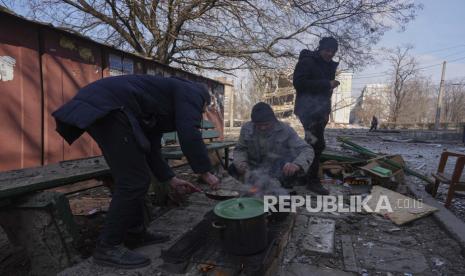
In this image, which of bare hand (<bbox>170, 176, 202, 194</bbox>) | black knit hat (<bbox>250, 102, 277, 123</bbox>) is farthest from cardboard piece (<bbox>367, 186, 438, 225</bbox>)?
bare hand (<bbox>170, 176, 202, 194</bbox>)

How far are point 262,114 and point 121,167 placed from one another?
2.05 metres

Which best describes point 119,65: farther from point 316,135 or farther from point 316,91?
point 316,135

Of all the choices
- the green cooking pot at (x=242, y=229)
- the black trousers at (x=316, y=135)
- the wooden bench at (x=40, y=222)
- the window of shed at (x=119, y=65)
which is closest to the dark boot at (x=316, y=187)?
the black trousers at (x=316, y=135)

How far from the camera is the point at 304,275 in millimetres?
2721

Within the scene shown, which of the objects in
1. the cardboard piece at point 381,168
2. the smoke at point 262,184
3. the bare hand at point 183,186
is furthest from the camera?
the cardboard piece at point 381,168

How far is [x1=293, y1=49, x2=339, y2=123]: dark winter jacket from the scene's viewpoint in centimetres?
Answer: 492

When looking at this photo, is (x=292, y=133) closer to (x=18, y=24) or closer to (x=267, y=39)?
(x=18, y=24)

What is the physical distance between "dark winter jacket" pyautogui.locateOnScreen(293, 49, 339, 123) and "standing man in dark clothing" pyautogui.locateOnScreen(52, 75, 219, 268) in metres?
2.53

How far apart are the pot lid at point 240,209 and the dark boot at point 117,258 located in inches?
27.6

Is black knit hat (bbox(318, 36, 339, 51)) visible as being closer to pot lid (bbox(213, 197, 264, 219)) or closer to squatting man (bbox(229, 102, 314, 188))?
squatting man (bbox(229, 102, 314, 188))

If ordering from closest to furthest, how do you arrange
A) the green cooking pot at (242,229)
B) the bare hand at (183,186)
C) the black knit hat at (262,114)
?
1. the green cooking pot at (242,229)
2. the bare hand at (183,186)
3. the black knit hat at (262,114)

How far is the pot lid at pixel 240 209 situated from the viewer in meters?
2.46

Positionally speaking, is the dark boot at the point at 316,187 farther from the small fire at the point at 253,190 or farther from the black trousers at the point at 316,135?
the small fire at the point at 253,190

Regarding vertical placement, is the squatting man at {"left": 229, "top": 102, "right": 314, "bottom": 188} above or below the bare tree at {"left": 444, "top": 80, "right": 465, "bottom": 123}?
below
